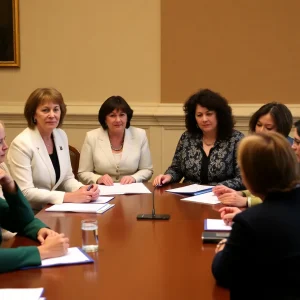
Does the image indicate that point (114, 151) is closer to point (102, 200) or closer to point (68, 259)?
point (102, 200)

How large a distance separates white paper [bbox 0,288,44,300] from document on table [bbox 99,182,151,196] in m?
1.60

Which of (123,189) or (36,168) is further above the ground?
(36,168)

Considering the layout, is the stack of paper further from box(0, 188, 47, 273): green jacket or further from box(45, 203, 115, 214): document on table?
box(45, 203, 115, 214): document on table

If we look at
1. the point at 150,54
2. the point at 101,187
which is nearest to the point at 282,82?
the point at 150,54

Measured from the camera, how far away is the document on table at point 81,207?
2.80m

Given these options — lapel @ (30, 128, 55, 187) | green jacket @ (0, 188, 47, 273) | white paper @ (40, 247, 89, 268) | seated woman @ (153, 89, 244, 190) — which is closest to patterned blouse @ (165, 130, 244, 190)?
seated woman @ (153, 89, 244, 190)

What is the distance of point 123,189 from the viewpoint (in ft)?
11.1

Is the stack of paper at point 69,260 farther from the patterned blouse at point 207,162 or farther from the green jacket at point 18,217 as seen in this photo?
the patterned blouse at point 207,162

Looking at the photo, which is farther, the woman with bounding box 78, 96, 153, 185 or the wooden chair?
the wooden chair

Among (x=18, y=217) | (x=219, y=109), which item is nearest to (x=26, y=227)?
(x=18, y=217)

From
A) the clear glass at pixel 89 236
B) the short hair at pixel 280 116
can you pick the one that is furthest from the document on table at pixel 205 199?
the clear glass at pixel 89 236

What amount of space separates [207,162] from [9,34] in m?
2.73

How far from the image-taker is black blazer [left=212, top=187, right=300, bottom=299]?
4.97 ft

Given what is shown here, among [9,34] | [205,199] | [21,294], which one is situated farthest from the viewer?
[9,34]
